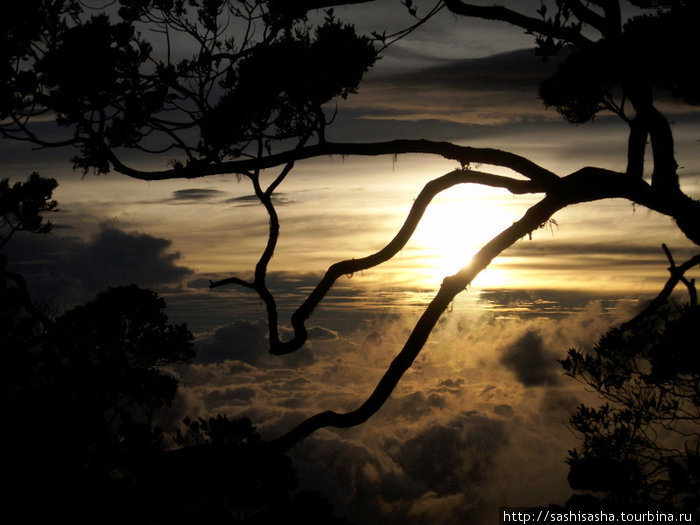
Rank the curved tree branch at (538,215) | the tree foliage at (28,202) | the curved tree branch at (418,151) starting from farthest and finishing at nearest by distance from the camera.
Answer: the tree foliage at (28,202), the curved tree branch at (418,151), the curved tree branch at (538,215)

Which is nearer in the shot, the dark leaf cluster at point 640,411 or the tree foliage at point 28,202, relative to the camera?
the dark leaf cluster at point 640,411

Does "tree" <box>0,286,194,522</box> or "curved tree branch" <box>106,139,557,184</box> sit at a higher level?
"curved tree branch" <box>106,139,557,184</box>

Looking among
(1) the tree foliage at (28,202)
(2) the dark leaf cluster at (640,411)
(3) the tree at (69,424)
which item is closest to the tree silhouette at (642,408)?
(2) the dark leaf cluster at (640,411)

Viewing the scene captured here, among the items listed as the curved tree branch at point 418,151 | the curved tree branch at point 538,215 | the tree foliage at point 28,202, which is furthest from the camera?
the tree foliage at point 28,202

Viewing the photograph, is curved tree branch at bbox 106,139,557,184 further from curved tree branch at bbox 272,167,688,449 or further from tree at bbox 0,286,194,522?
tree at bbox 0,286,194,522

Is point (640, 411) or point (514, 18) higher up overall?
point (514, 18)

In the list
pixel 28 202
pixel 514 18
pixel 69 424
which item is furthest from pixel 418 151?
pixel 28 202

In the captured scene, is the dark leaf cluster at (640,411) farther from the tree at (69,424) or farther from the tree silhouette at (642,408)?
the tree at (69,424)

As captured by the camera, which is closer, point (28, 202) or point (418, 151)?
point (418, 151)

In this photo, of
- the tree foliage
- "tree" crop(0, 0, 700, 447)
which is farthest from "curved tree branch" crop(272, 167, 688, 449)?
the tree foliage

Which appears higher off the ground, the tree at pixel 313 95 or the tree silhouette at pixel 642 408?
the tree at pixel 313 95

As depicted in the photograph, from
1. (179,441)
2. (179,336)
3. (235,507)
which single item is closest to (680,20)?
(235,507)

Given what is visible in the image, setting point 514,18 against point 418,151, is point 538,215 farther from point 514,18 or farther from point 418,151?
point 514,18

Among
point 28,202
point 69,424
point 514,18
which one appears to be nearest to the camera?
point 514,18
